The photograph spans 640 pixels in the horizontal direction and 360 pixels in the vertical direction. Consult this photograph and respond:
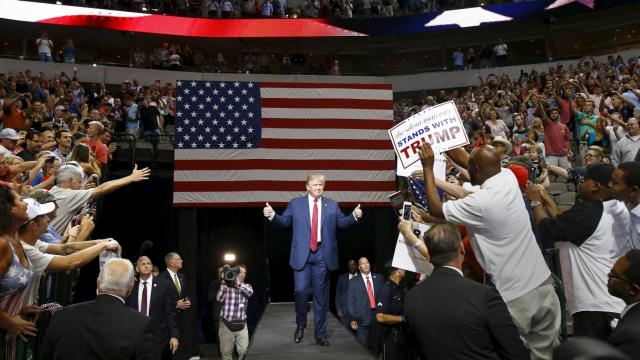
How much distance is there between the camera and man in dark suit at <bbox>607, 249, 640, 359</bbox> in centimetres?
212

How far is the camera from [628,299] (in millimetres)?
2457

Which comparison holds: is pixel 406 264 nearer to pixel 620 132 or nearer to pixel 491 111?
pixel 620 132

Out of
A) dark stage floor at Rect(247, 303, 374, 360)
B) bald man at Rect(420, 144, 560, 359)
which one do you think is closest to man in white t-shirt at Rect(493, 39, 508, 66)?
dark stage floor at Rect(247, 303, 374, 360)

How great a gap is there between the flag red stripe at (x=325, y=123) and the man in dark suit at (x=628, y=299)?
8228 mm

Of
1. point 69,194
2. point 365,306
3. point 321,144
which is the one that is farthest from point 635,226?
point 321,144

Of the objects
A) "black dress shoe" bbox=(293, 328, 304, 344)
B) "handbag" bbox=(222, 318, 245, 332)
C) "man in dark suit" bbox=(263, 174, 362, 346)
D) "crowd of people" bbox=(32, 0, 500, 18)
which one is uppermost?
"crowd of people" bbox=(32, 0, 500, 18)

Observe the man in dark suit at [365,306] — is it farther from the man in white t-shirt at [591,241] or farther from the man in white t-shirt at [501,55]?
the man in white t-shirt at [501,55]

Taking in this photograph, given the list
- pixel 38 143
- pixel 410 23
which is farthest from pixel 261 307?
pixel 410 23

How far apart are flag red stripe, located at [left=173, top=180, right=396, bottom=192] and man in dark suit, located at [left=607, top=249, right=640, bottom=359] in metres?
7.92

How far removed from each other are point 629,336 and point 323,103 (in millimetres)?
8864

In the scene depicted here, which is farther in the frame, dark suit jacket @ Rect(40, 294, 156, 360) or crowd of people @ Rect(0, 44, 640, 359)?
dark suit jacket @ Rect(40, 294, 156, 360)

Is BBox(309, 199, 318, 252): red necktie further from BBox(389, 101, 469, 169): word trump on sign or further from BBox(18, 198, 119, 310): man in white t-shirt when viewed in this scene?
BBox(18, 198, 119, 310): man in white t-shirt

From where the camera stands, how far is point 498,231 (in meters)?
3.36

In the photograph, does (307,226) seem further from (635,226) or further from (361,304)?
(361,304)
